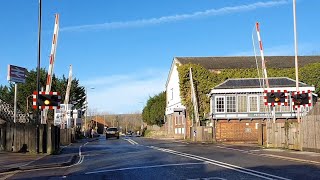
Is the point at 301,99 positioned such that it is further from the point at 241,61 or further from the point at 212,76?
the point at 241,61

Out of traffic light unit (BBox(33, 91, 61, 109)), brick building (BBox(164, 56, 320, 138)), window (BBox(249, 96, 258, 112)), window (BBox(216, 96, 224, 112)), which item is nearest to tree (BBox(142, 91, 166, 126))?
brick building (BBox(164, 56, 320, 138))

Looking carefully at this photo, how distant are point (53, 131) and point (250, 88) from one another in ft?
93.7

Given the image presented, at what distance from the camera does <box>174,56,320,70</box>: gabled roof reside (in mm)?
62938

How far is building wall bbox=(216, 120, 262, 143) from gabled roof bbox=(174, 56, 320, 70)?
47.1ft

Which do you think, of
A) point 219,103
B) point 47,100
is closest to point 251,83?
point 219,103

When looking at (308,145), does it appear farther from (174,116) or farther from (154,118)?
(154,118)

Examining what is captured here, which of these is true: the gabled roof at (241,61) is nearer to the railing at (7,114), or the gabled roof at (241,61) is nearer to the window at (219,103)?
the window at (219,103)

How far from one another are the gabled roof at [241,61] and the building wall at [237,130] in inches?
A: 565

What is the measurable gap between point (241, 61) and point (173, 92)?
39.7 ft

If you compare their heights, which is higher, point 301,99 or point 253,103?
point 253,103

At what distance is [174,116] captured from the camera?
235 feet

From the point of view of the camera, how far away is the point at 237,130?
160ft

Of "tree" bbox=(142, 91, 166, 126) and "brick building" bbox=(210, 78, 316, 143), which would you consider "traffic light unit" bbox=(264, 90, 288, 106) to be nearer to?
"brick building" bbox=(210, 78, 316, 143)

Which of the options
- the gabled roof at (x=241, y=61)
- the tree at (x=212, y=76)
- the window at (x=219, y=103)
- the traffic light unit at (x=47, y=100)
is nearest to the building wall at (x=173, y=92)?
the gabled roof at (x=241, y=61)
